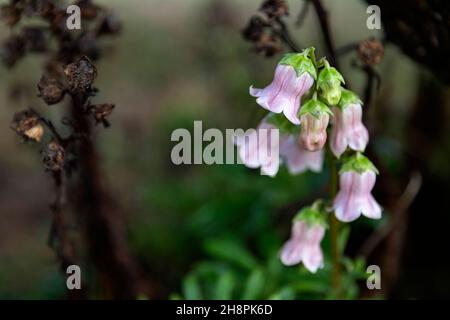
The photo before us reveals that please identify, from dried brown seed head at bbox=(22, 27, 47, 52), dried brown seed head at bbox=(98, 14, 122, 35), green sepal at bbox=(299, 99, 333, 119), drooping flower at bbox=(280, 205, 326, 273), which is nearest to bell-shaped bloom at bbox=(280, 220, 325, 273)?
drooping flower at bbox=(280, 205, 326, 273)

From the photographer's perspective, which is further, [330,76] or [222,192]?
[222,192]

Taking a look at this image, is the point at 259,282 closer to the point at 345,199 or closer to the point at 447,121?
the point at 345,199

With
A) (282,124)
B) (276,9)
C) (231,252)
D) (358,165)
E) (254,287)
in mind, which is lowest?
(254,287)

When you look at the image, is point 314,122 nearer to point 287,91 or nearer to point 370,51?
point 287,91

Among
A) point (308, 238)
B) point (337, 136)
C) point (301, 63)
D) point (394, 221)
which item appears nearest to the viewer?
point (301, 63)

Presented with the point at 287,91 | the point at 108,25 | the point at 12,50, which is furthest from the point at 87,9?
the point at 287,91

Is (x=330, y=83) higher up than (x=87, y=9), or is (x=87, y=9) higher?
(x=87, y=9)

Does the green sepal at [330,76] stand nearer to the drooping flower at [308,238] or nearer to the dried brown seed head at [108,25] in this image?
the drooping flower at [308,238]

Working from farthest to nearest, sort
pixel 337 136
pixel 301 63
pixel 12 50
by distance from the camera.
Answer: pixel 12 50 < pixel 337 136 < pixel 301 63
